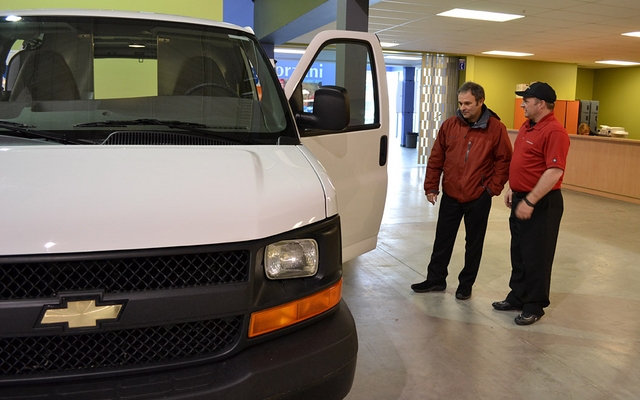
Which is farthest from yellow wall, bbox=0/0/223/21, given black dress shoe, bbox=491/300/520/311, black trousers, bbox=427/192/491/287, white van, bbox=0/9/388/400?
white van, bbox=0/9/388/400

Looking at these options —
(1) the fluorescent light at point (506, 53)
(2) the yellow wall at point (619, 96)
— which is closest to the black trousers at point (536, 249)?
(1) the fluorescent light at point (506, 53)

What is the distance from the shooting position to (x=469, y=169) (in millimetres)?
3893

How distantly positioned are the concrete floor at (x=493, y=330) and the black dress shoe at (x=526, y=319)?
0.05 meters

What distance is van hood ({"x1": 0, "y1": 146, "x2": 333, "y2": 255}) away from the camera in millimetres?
1425

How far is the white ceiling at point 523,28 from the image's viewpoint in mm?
8523

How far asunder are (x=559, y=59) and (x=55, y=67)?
1626 cm

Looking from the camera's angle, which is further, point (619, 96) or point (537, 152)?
point (619, 96)

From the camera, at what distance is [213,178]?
1.66 metres

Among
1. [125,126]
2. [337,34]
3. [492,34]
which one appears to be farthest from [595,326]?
[492,34]

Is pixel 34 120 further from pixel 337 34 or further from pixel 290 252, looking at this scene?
pixel 337 34

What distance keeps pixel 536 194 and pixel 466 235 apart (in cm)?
77

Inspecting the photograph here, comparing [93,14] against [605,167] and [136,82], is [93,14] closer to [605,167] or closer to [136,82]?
[136,82]

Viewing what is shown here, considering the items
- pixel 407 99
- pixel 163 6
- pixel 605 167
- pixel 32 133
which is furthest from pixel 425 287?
pixel 407 99

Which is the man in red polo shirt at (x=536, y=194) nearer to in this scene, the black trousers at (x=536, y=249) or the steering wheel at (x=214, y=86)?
the black trousers at (x=536, y=249)
